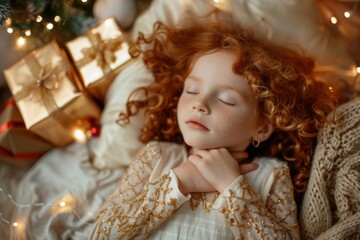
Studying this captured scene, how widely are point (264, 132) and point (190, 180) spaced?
11.2 inches

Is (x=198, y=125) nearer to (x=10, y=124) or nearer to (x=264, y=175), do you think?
(x=264, y=175)

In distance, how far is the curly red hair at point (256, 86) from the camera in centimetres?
122

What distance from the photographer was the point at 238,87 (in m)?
1.17

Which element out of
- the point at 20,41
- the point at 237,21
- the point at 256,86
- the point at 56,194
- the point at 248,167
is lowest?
the point at 248,167

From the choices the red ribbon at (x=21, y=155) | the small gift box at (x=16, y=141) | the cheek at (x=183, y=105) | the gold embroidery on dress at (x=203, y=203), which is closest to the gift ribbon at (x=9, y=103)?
the small gift box at (x=16, y=141)

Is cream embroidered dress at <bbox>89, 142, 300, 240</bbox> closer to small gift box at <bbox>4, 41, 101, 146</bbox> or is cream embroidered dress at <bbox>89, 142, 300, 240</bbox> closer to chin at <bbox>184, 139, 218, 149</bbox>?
chin at <bbox>184, 139, 218, 149</bbox>

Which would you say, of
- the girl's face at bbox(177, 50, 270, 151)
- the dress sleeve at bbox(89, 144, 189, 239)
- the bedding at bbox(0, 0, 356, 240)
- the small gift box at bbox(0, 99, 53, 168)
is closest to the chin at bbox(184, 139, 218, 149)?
the girl's face at bbox(177, 50, 270, 151)

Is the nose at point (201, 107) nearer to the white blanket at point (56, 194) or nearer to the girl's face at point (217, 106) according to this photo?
the girl's face at point (217, 106)

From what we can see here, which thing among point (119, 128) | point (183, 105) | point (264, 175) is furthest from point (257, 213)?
point (119, 128)

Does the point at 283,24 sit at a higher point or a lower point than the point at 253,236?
higher

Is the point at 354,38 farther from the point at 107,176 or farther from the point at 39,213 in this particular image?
the point at 39,213

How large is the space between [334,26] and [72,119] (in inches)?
44.4

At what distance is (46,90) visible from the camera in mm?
1398

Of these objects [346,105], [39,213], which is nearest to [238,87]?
[346,105]
